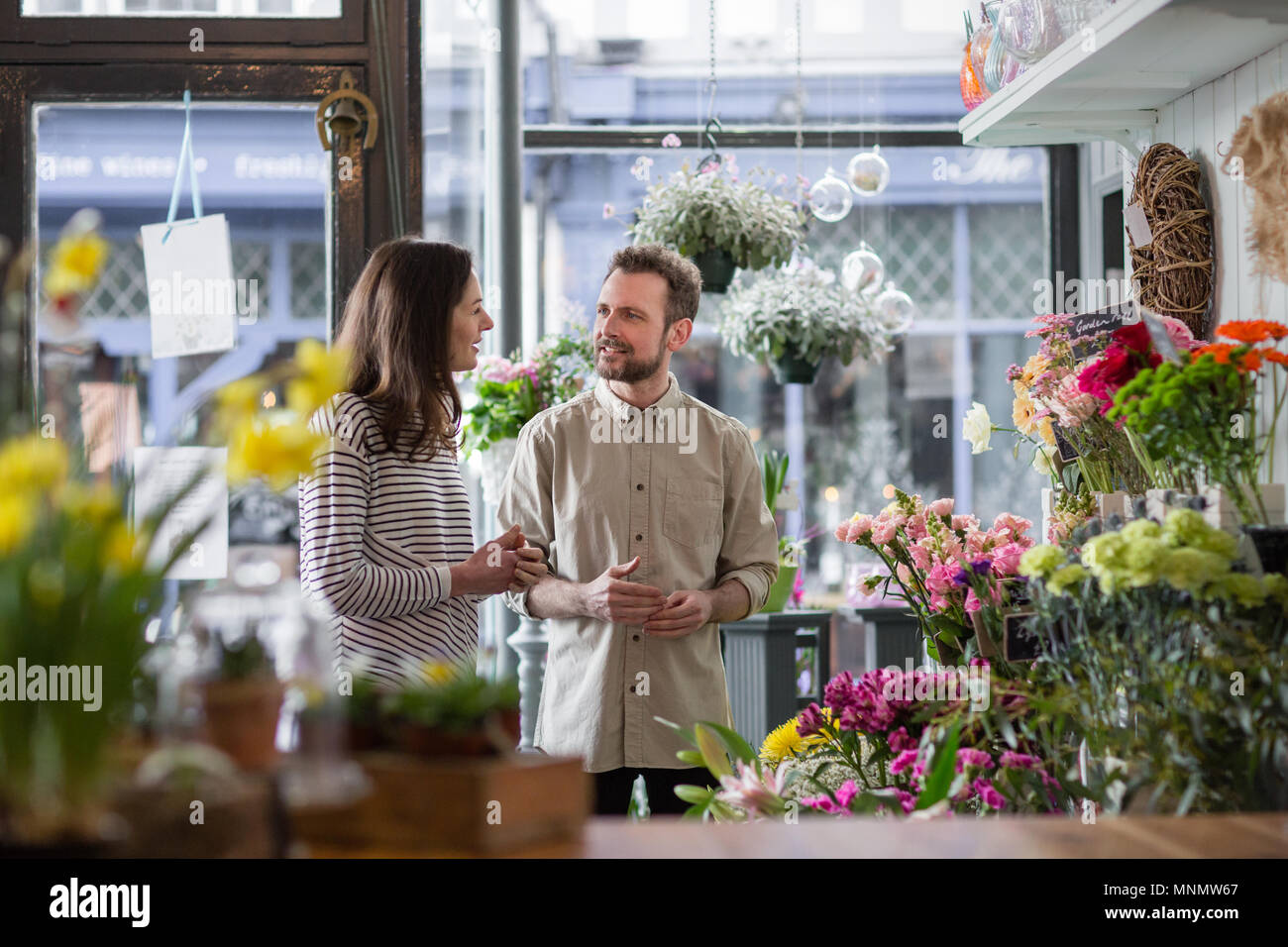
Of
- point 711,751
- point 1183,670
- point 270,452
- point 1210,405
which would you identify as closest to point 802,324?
point 1210,405

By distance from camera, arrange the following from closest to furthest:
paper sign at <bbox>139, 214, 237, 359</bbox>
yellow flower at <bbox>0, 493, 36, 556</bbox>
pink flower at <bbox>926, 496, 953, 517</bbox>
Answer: yellow flower at <bbox>0, 493, 36, 556</bbox>, pink flower at <bbox>926, 496, 953, 517</bbox>, paper sign at <bbox>139, 214, 237, 359</bbox>

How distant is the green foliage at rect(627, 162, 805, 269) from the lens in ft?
11.6

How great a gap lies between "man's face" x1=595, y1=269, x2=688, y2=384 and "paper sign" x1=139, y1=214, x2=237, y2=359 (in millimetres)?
1132

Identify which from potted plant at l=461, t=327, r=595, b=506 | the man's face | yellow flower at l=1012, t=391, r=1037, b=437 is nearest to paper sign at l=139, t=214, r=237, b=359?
potted plant at l=461, t=327, r=595, b=506

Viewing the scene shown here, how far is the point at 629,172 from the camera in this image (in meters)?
5.07

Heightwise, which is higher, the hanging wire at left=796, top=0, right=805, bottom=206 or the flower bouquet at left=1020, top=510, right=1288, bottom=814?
the hanging wire at left=796, top=0, right=805, bottom=206

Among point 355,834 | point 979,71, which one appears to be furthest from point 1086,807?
point 979,71

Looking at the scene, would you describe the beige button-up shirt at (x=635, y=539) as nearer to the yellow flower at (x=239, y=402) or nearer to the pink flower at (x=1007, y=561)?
the pink flower at (x=1007, y=561)

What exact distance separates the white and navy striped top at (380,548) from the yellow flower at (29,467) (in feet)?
3.51

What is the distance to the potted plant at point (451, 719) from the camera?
0.86 meters

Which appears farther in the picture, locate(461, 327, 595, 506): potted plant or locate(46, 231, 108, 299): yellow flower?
locate(461, 327, 595, 506): potted plant

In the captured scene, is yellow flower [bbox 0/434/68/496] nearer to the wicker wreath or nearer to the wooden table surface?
the wooden table surface

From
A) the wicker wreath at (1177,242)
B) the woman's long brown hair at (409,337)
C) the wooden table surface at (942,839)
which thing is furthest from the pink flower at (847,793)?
the wicker wreath at (1177,242)

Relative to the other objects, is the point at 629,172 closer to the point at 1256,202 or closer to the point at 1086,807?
the point at 1256,202
